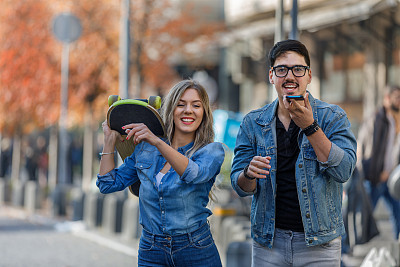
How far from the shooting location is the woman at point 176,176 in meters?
4.22

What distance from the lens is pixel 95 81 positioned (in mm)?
20281

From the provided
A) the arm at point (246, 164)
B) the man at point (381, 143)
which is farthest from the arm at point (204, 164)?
the man at point (381, 143)

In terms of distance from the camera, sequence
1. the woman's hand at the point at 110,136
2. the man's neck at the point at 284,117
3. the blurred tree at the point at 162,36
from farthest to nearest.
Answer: the blurred tree at the point at 162,36
the woman's hand at the point at 110,136
the man's neck at the point at 284,117

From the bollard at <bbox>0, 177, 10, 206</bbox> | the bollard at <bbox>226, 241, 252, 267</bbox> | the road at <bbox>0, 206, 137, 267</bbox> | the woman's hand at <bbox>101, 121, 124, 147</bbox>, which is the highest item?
the woman's hand at <bbox>101, 121, 124, 147</bbox>

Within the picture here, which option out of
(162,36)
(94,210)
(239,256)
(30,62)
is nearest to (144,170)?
(239,256)

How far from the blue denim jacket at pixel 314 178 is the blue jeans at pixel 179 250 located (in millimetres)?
310

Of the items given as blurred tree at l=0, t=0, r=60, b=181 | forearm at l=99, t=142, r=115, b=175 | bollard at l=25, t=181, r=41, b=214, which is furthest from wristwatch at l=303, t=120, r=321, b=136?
blurred tree at l=0, t=0, r=60, b=181

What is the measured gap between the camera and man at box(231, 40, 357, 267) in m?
3.84

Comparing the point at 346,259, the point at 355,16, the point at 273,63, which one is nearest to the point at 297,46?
the point at 273,63

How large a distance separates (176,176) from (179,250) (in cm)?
39

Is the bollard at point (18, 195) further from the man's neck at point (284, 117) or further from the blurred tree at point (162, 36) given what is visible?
the man's neck at point (284, 117)

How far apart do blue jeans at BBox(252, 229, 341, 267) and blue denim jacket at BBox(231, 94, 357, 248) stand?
2.0 inches

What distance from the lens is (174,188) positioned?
426cm

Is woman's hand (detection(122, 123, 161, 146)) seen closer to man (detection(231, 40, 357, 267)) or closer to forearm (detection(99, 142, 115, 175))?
forearm (detection(99, 142, 115, 175))
